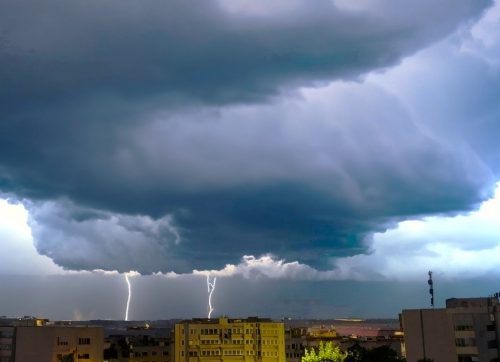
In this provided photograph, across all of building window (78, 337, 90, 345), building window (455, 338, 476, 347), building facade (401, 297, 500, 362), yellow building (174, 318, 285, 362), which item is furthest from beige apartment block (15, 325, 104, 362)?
building window (455, 338, 476, 347)

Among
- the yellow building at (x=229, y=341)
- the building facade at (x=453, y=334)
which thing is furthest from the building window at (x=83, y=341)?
the building facade at (x=453, y=334)

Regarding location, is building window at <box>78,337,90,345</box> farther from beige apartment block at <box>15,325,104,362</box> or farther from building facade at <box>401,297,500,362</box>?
building facade at <box>401,297,500,362</box>

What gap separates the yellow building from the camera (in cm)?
14862

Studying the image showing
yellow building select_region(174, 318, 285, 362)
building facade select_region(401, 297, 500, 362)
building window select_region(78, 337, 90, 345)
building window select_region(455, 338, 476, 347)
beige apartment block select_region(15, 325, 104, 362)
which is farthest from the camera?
yellow building select_region(174, 318, 285, 362)

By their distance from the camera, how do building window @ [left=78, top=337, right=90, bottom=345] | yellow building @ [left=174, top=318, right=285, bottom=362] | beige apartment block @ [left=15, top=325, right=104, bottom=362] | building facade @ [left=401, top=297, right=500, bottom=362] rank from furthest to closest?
1. yellow building @ [left=174, top=318, right=285, bottom=362]
2. building window @ [left=78, top=337, right=90, bottom=345]
3. beige apartment block @ [left=15, top=325, right=104, bottom=362]
4. building facade @ [left=401, top=297, right=500, bottom=362]

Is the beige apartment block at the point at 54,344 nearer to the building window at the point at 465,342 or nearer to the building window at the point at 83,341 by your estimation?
the building window at the point at 83,341

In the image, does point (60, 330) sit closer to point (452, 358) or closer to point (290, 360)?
point (290, 360)

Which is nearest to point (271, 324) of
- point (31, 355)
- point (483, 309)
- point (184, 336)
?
point (184, 336)

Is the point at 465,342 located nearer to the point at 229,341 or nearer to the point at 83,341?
the point at 229,341

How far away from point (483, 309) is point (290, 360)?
72289 millimetres

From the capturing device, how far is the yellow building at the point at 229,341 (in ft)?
488

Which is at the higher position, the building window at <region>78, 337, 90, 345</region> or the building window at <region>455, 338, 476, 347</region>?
the building window at <region>78, 337, 90, 345</region>

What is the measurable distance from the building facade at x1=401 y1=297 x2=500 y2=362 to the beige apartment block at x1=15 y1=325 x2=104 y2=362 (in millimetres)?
78571

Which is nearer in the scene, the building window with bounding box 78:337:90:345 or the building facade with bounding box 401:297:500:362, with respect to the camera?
the building facade with bounding box 401:297:500:362
